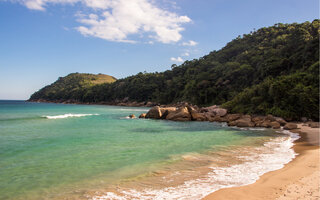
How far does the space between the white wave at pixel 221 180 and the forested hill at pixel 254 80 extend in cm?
2119

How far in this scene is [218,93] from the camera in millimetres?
63688

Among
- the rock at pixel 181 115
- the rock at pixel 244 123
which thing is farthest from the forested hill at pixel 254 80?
the rock at pixel 181 115

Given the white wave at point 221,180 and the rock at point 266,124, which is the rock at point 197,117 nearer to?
the rock at point 266,124

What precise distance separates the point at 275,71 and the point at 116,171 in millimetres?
46229

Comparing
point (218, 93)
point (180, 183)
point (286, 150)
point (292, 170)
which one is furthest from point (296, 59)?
point (180, 183)

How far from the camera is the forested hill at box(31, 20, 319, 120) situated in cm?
2936

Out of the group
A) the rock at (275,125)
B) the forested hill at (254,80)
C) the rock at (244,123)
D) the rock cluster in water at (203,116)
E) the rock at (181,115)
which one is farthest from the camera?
the rock at (181,115)

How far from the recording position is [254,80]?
51.9 metres

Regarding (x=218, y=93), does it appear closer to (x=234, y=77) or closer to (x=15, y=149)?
(x=234, y=77)

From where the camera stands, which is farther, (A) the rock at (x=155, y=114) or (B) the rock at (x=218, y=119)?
(A) the rock at (x=155, y=114)

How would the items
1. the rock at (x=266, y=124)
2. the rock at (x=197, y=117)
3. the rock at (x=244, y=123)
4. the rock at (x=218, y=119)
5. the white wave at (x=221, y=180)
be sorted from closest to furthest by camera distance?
1. the white wave at (x=221, y=180)
2. the rock at (x=266, y=124)
3. the rock at (x=244, y=123)
4. the rock at (x=218, y=119)
5. the rock at (x=197, y=117)

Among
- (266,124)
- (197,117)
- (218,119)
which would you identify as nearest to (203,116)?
(197,117)

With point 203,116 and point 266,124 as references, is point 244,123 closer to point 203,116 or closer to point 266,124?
point 266,124

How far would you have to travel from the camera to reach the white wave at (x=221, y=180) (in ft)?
20.8
